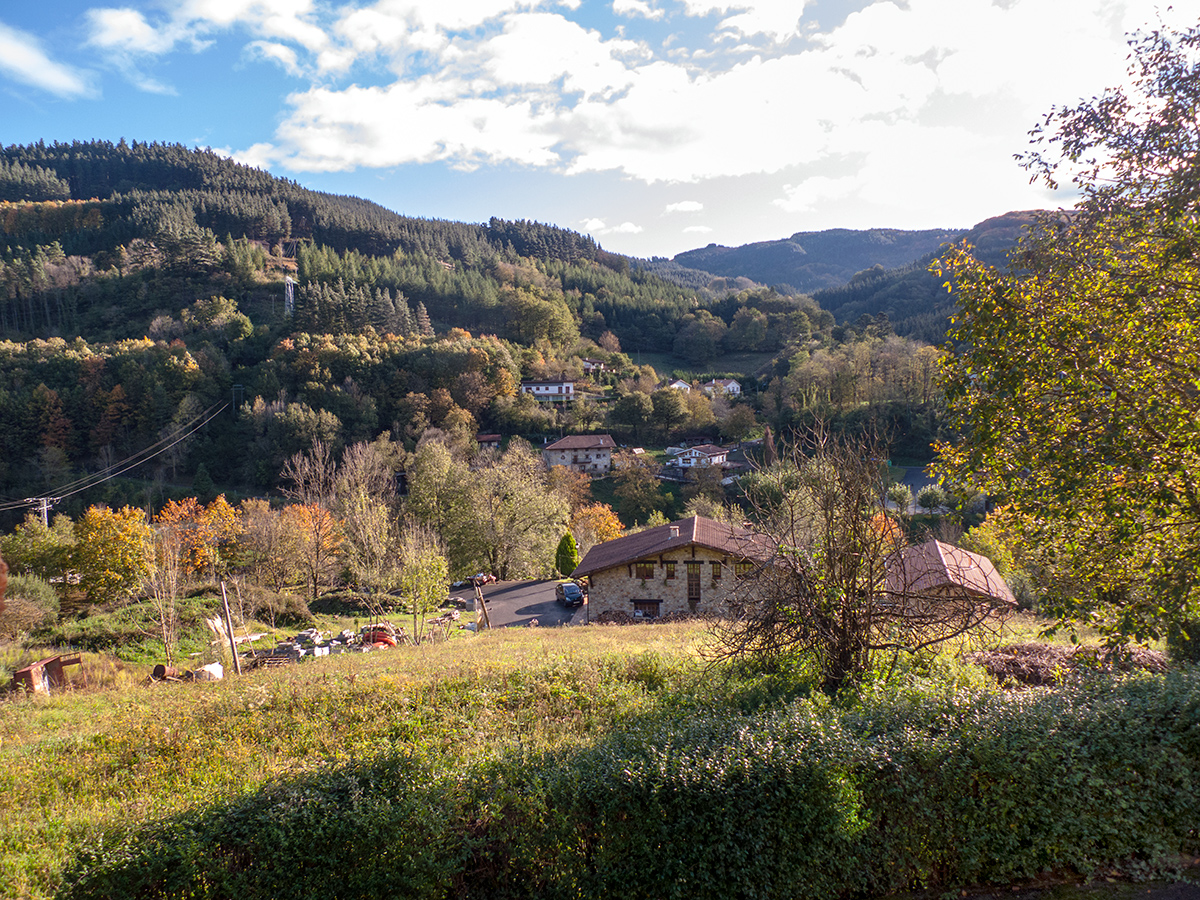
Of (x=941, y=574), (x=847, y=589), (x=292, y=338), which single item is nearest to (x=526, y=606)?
(x=941, y=574)

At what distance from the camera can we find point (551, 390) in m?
73.6

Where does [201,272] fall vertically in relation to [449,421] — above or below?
above

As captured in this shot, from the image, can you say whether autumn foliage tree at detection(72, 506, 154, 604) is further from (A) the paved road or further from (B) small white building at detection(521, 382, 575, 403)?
(B) small white building at detection(521, 382, 575, 403)

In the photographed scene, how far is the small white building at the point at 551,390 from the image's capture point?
72.9 metres

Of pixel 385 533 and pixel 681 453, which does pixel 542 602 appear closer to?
pixel 385 533

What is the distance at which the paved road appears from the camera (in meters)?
24.7

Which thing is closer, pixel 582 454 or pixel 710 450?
pixel 710 450

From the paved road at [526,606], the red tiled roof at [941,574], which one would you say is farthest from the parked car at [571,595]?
the red tiled roof at [941,574]

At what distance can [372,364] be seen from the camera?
64062 millimetres

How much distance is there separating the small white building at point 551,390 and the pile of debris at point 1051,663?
217 feet

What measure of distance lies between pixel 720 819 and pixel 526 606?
2390 cm

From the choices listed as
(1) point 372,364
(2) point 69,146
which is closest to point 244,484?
(1) point 372,364

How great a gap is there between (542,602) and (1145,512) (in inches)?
974

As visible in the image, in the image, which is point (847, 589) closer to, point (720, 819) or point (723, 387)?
point (720, 819)
